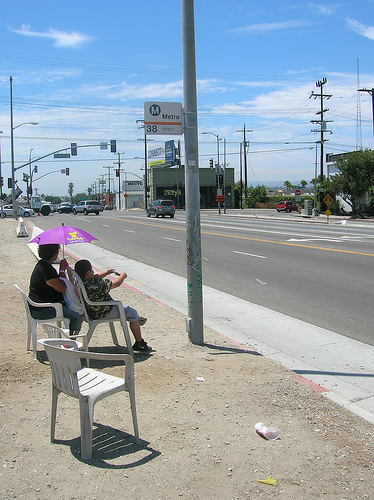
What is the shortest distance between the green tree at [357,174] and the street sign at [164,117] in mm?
39654

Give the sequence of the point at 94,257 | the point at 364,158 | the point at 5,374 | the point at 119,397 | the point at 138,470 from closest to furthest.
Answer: the point at 138,470 < the point at 119,397 < the point at 5,374 < the point at 94,257 < the point at 364,158

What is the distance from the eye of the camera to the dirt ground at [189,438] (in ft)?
10.7

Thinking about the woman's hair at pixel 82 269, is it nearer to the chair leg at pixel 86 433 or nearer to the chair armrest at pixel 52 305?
the chair armrest at pixel 52 305

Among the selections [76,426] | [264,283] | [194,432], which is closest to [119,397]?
[76,426]

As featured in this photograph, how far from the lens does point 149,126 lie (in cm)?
631

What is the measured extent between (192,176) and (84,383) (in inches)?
127

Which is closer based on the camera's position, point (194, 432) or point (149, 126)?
point (194, 432)

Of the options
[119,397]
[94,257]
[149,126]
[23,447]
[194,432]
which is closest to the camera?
[23,447]

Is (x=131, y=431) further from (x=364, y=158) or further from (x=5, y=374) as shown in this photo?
(x=364, y=158)

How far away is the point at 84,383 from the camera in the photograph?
390 cm

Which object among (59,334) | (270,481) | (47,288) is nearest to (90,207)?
(47,288)

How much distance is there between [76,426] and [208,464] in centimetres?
119

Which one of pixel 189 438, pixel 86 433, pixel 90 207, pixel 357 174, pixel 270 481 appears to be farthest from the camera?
pixel 90 207

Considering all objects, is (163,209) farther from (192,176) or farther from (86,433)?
(86,433)
